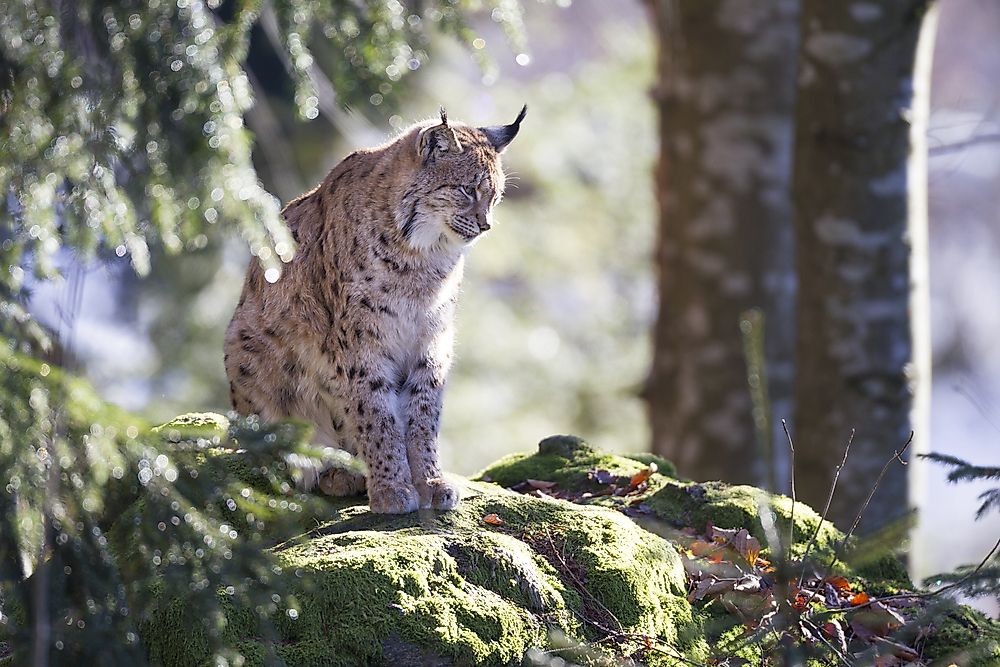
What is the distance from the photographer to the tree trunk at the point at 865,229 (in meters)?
5.94

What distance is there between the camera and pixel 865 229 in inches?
234

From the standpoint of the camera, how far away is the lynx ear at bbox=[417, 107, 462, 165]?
167 inches

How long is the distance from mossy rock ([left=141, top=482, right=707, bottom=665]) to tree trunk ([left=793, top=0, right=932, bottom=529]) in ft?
9.40

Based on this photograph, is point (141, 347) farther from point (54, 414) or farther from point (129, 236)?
point (54, 414)

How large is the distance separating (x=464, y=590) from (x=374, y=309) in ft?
4.13

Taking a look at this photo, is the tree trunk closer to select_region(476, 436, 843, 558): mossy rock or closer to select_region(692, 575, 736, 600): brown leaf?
select_region(476, 436, 843, 558): mossy rock

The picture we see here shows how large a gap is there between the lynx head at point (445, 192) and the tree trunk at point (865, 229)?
7.82ft

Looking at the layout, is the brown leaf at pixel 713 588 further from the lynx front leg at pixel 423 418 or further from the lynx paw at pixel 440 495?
the lynx front leg at pixel 423 418

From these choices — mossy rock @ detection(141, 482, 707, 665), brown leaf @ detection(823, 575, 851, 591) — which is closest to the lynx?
mossy rock @ detection(141, 482, 707, 665)

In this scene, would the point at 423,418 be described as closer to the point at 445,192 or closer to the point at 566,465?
the point at 566,465

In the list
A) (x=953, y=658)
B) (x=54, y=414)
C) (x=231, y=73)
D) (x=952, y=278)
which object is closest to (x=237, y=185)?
(x=231, y=73)

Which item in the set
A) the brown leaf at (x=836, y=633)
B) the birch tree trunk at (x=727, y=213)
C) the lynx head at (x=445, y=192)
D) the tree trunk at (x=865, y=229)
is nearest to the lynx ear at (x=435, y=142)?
the lynx head at (x=445, y=192)

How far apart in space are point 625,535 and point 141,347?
308 inches

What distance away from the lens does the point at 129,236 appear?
303 cm
